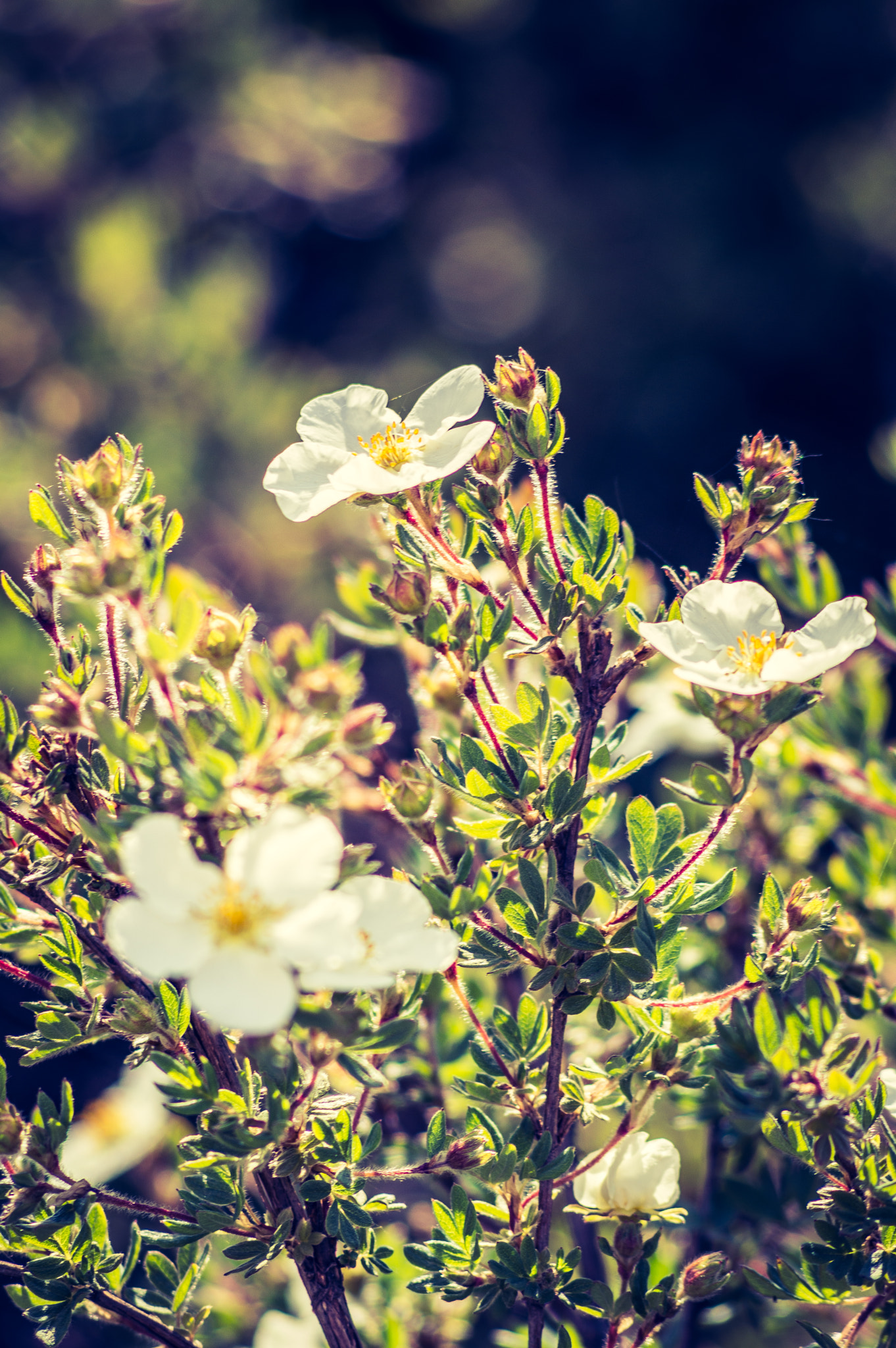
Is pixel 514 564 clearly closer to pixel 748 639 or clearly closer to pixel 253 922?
pixel 748 639

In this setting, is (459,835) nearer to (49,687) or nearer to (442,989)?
(442,989)

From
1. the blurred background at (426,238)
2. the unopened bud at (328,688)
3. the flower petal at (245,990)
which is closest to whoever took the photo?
the flower petal at (245,990)

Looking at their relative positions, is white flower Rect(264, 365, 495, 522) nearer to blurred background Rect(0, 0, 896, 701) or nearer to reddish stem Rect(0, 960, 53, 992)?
reddish stem Rect(0, 960, 53, 992)

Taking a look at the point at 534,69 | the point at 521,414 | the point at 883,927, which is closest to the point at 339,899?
the point at 521,414

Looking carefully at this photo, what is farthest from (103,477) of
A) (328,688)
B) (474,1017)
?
(474,1017)

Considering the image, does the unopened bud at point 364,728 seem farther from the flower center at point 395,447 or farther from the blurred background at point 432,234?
the blurred background at point 432,234

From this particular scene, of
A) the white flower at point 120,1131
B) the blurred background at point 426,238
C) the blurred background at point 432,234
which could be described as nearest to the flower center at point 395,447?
the white flower at point 120,1131

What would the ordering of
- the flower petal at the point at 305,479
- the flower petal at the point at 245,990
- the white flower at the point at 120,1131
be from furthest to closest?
the white flower at the point at 120,1131 < the flower petal at the point at 305,479 < the flower petal at the point at 245,990
